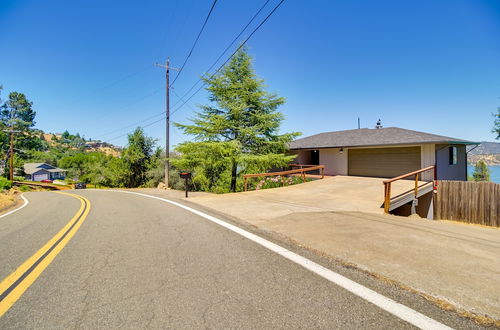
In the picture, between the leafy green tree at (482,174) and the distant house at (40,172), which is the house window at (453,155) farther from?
the distant house at (40,172)

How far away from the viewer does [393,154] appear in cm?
1466

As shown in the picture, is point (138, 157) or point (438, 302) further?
point (138, 157)

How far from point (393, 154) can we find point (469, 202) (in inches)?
229

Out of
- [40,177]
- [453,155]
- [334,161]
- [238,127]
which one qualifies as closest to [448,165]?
[453,155]

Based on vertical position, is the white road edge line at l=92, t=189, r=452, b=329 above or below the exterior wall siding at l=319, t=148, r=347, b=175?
below

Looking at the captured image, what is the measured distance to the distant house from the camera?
56688mm

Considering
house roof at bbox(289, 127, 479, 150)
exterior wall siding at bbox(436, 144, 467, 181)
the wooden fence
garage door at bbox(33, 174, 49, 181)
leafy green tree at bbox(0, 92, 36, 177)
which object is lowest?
garage door at bbox(33, 174, 49, 181)

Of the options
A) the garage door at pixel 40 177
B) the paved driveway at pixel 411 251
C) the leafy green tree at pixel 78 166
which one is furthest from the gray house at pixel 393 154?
the garage door at pixel 40 177

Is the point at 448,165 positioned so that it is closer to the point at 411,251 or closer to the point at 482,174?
the point at 411,251

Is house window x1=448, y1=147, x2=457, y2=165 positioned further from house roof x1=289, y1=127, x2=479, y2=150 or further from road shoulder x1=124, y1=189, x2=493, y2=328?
road shoulder x1=124, y1=189, x2=493, y2=328

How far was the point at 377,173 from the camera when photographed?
15.4 m

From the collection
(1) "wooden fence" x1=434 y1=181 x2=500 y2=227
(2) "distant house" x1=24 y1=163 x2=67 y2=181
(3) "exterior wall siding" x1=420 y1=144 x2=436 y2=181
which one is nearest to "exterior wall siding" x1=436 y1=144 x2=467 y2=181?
(3) "exterior wall siding" x1=420 y1=144 x2=436 y2=181

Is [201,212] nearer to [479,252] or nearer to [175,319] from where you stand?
[175,319]

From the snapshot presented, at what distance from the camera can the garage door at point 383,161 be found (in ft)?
45.3
